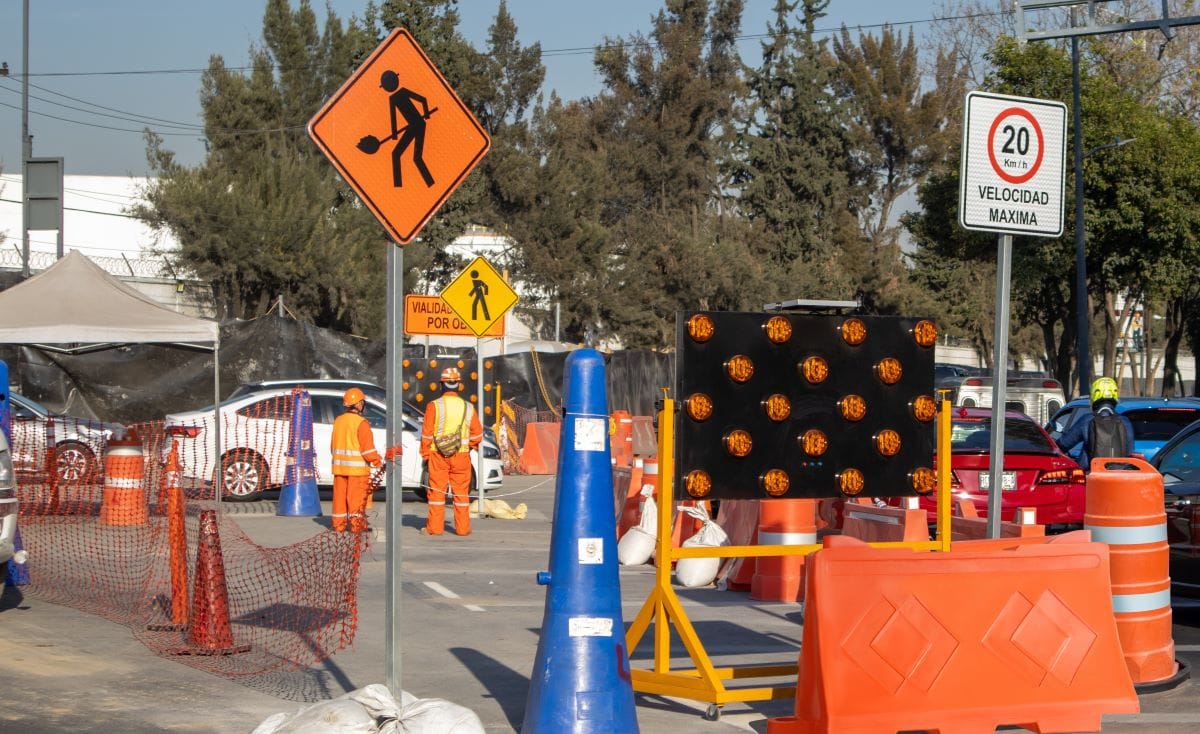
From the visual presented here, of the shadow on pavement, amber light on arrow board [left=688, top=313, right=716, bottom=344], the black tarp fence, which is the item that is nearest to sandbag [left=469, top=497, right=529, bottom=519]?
the black tarp fence

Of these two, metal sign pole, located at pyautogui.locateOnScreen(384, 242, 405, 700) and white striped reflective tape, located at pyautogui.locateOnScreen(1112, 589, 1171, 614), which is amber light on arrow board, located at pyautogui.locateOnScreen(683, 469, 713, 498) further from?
white striped reflective tape, located at pyautogui.locateOnScreen(1112, 589, 1171, 614)

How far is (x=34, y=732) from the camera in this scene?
6.86 meters

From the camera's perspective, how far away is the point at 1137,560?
845cm

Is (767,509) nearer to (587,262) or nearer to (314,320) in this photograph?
(314,320)

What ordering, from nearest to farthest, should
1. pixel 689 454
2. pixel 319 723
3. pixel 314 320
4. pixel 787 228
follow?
pixel 319 723
pixel 689 454
pixel 314 320
pixel 787 228

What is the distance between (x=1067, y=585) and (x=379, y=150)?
4.03m

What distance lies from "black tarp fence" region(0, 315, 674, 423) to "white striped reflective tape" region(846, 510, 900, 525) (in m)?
13.4

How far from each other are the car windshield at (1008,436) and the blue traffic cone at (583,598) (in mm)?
8966

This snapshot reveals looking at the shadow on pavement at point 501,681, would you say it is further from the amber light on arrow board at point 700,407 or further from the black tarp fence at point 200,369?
the black tarp fence at point 200,369

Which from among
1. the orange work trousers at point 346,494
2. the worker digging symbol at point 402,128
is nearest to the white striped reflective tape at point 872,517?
the orange work trousers at point 346,494

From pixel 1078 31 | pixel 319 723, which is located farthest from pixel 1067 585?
pixel 1078 31

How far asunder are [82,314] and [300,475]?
3671mm

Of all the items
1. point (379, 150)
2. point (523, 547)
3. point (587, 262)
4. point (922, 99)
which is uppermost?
point (922, 99)

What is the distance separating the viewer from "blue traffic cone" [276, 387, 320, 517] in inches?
714
